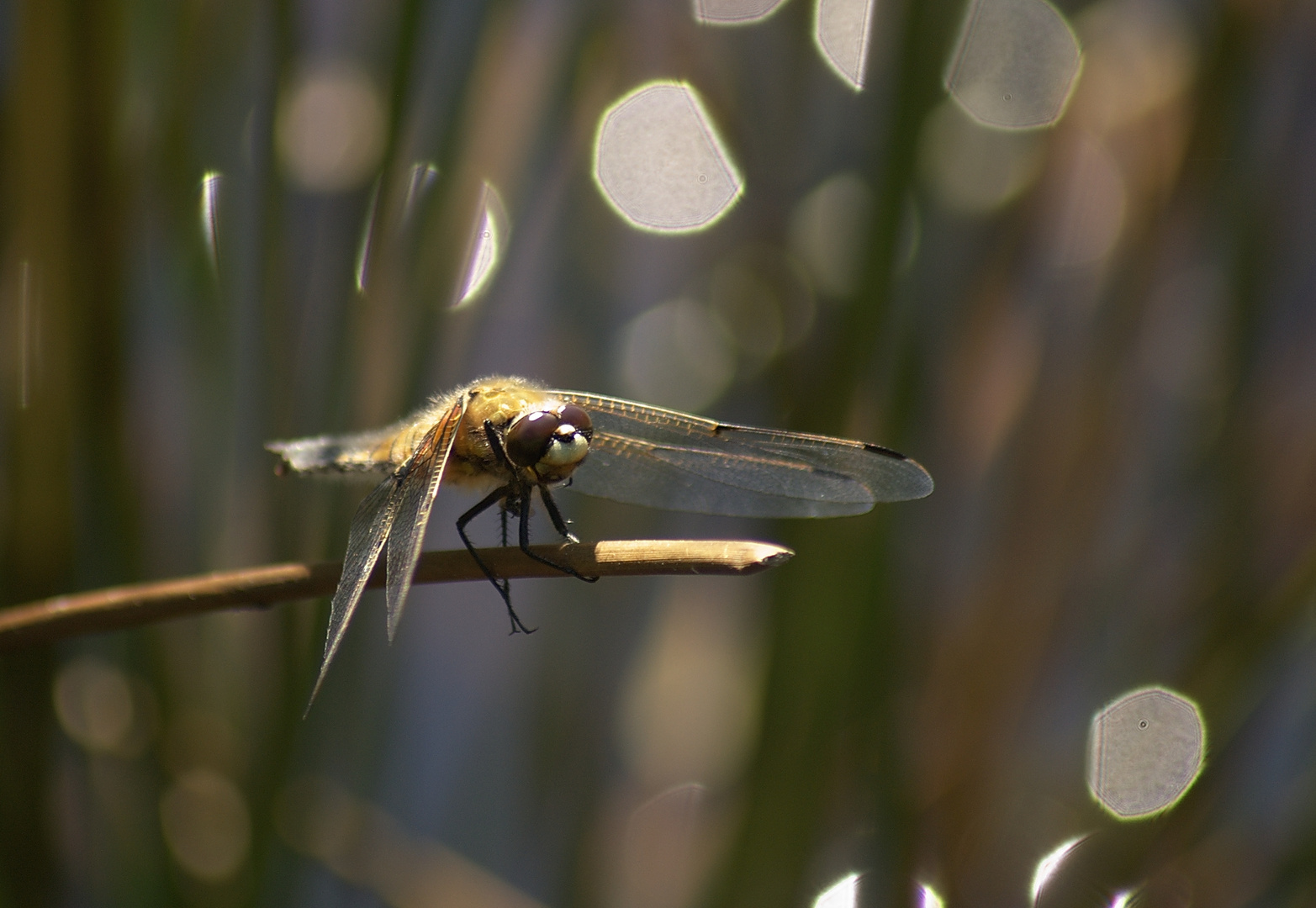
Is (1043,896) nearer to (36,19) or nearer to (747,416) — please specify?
(747,416)

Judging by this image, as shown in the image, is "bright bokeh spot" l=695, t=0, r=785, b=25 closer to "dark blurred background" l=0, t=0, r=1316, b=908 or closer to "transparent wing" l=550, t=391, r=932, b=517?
"dark blurred background" l=0, t=0, r=1316, b=908

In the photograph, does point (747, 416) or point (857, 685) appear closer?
point (857, 685)

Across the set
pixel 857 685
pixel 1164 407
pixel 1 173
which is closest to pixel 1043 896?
pixel 857 685

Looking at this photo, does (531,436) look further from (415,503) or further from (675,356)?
(675,356)

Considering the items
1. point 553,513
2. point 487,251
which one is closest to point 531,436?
point 553,513

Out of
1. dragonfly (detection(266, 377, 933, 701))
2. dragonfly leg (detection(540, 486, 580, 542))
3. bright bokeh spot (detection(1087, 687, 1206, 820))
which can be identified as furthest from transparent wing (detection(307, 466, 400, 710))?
bright bokeh spot (detection(1087, 687, 1206, 820))

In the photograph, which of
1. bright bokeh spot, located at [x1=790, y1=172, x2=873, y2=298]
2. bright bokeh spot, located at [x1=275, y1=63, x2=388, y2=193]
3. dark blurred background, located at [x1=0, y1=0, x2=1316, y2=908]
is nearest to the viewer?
dark blurred background, located at [x1=0, y1=0, x2=1316, y2=908]
